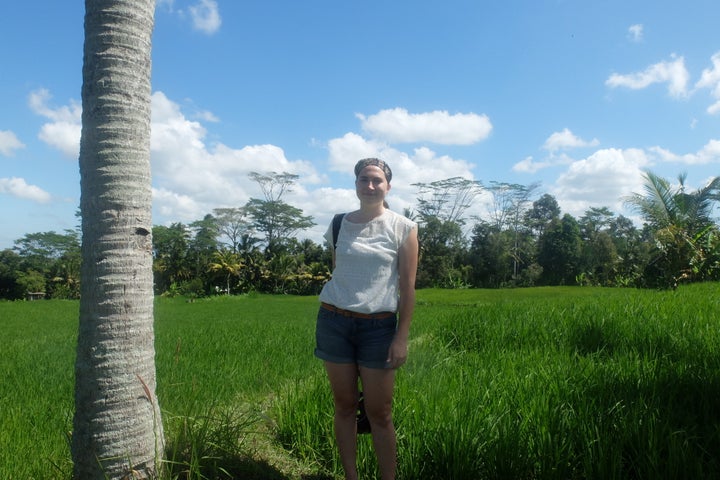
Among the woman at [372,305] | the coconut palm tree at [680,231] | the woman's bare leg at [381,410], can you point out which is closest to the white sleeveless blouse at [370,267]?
the woman at [372,305]

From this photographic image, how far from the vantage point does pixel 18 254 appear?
34.4 m

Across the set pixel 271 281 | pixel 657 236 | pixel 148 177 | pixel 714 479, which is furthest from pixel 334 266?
pixel 271 281

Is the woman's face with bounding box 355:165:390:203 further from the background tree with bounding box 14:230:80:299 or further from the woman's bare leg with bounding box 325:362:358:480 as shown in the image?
the background tree with bounding box 14:230:80:299

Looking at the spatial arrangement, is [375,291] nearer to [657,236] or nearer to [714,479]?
[714,479]

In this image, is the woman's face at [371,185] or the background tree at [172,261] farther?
the background tree at [172,261]

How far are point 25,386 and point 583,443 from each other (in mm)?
4380

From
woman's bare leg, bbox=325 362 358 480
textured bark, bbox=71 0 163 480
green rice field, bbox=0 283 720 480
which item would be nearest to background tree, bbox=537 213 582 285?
green rice field, bbox=0 283 720 480

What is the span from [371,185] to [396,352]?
704 mm

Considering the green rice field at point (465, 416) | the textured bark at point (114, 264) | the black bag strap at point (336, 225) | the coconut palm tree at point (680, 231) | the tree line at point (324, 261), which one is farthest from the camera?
the tree line at point (324, 261)

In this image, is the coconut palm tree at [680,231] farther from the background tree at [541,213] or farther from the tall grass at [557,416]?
the background tree at [541,213]

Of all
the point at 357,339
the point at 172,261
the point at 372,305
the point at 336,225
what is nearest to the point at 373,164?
the point at 336,225

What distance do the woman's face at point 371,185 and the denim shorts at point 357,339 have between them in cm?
51

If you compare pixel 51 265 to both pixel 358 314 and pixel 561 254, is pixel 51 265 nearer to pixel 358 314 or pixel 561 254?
pixel 561 254

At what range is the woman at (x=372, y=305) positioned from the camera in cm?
218
